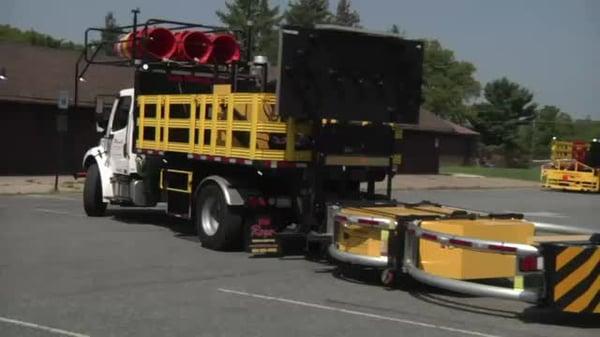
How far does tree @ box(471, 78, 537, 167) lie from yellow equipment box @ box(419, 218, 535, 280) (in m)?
83.9

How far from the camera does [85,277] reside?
1048 centimetres

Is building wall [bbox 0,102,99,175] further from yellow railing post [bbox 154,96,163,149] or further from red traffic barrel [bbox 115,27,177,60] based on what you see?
yellow railing post [bbox 154,96,163,149]

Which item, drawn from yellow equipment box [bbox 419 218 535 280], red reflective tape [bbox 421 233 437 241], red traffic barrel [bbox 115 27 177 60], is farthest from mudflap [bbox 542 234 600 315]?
red traffic barrel [bbox 115 27 177 60]

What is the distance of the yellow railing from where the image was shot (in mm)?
12453

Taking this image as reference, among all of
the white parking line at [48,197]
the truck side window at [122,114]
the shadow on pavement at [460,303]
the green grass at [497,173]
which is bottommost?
the white parking line at [48,197]

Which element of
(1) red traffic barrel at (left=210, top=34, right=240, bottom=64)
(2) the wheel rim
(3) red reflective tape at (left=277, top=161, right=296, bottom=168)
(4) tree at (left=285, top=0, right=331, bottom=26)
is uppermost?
Answer: (4) tree at (left=285, top=0, right=331, bottom=26)

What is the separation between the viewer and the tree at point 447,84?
100312mm

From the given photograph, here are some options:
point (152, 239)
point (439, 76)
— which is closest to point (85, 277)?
point (152, 239)

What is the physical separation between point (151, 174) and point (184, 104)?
2.27 m

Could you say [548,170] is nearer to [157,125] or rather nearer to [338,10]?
[157,125]

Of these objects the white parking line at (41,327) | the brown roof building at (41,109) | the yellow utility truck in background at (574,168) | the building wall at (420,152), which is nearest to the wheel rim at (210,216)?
the white parking line at (41,327)

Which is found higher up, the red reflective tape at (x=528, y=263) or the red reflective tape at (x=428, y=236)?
the red reflective tape at (x=428, y=236)

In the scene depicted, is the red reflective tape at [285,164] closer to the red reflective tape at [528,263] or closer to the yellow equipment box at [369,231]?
the yellow equipment box at [369,231]

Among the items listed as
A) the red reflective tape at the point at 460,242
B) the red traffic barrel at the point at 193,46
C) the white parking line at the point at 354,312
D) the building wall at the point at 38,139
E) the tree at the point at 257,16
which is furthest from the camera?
the tree at the point at 257,16
